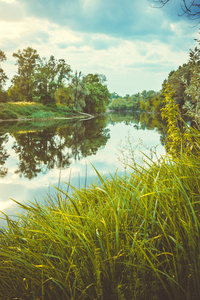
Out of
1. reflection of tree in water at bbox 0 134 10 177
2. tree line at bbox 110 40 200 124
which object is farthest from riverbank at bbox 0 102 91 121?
reflection of tree in water at bbox 0 134 10 177

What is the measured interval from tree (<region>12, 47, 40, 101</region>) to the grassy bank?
555 centimetres

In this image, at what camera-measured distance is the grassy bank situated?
3014cm

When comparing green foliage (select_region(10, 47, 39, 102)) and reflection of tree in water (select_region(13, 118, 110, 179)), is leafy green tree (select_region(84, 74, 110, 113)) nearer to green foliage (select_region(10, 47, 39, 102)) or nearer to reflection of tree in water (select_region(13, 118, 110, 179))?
green foliage (select_region(10, 47, 39, 102))

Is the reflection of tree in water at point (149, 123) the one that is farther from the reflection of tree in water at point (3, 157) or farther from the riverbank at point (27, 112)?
the riverbank at point (27, 112)

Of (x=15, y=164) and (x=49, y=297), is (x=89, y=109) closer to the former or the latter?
(x=15, y=164)

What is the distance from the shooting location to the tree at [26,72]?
145ft

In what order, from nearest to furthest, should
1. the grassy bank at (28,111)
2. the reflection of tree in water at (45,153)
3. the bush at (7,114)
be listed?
the reflection of tree in water at (45,153)
the bush at (7,114)
the grassy bank at (28,111)

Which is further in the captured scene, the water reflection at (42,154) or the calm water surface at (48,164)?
the water reflection at (42,154)

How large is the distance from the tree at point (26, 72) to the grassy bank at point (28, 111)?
555cm

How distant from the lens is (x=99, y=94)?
6038cm

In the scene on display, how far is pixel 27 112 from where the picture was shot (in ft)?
113

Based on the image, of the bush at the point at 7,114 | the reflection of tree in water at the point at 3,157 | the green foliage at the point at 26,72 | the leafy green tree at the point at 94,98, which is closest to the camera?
the reflection of tree in water at the point at 3,157

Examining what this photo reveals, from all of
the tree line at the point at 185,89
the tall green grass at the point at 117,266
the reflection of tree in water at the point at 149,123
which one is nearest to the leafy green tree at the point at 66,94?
the reflection of tree in water at the point at 149,123

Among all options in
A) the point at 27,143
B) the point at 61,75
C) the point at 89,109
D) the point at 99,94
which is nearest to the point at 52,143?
the point at 27,143
